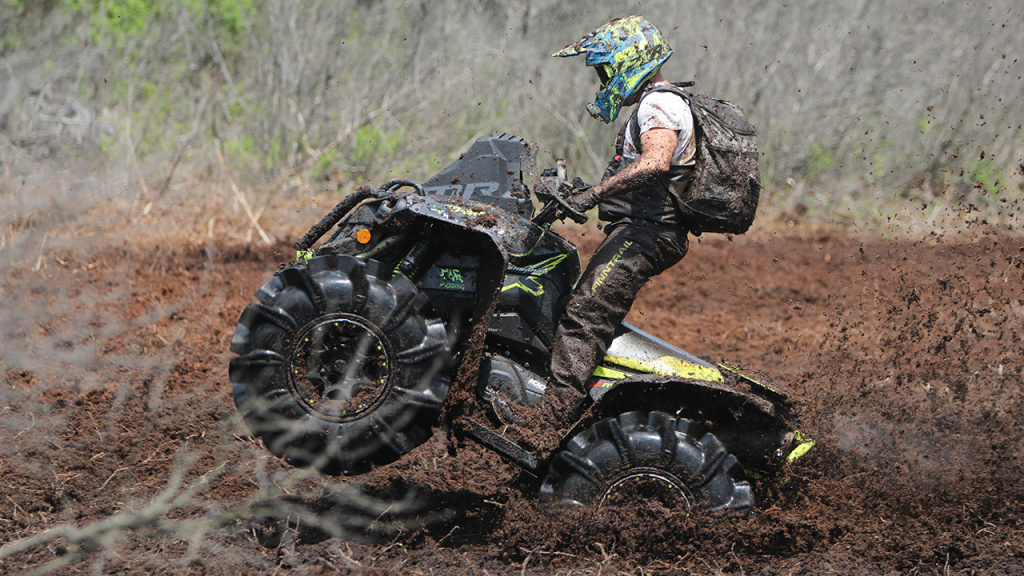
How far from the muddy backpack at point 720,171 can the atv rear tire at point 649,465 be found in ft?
3.48

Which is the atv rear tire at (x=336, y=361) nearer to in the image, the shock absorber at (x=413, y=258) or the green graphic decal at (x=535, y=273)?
the shock absorber at (x=413, y=258)

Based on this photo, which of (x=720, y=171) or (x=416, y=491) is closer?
(x=720, y=171)

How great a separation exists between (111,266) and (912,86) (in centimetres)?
1264

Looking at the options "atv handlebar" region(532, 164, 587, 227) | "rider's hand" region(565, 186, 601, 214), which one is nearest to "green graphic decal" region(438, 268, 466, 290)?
"atv handlebar" region(532, 164, 587, 227)

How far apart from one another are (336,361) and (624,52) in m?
2.14

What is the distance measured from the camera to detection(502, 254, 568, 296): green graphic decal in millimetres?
4559

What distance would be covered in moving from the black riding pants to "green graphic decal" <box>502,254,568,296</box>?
214 millimetres

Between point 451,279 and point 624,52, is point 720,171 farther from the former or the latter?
point 451,279

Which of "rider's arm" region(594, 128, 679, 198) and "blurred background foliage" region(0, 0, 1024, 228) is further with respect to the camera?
"blurred background foliage" region(0, 0, 1024, 228)

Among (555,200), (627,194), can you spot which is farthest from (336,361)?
(627,194)

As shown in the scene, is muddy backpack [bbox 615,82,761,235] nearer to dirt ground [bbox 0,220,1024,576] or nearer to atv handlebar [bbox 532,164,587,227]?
atv handlebar [bbox 532,164,587,227]

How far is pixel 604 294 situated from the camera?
4.38 m

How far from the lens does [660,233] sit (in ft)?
14.6

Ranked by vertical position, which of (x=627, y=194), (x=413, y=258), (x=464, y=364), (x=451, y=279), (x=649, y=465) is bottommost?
(x=649, y=465)
